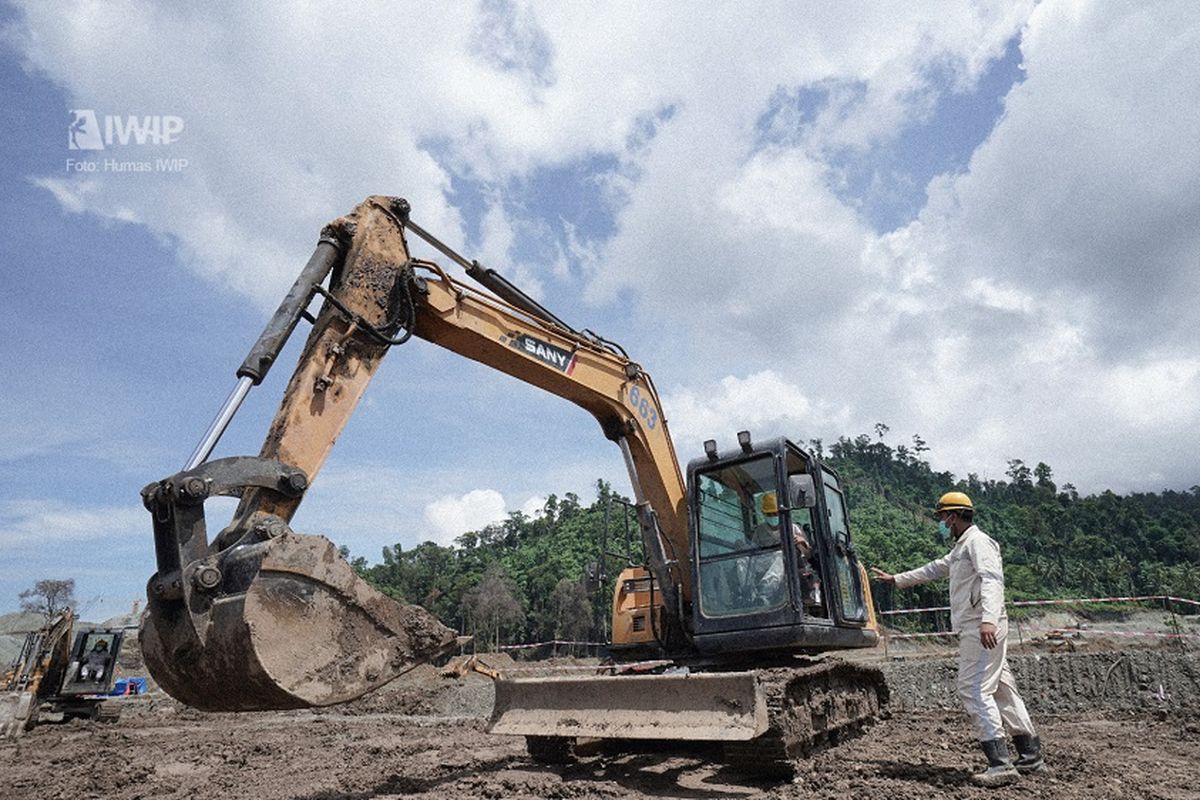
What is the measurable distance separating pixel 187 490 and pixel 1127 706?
11897 millimetres

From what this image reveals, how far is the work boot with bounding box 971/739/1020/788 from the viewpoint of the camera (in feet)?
Answer: 15.4

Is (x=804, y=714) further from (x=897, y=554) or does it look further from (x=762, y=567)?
(x=897, y=554)

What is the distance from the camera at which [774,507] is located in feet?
21.0

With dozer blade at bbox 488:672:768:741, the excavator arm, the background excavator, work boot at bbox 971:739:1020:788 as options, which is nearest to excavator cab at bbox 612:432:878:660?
dozer blade at bbox 488:672:768:741

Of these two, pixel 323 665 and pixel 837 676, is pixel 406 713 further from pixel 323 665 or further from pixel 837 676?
pixel 323 665

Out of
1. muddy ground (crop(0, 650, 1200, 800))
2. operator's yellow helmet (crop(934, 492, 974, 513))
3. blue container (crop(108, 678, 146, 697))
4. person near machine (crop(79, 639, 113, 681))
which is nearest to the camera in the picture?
muddy ground (crop(0, 650, 1200, 800))

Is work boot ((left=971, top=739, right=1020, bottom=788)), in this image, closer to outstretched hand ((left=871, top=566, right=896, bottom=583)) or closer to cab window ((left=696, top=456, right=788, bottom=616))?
outstretched hand ((left=871, top=566, right=896, bottom=583))

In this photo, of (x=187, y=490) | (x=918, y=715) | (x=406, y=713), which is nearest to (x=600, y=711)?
(x=187, y=490)

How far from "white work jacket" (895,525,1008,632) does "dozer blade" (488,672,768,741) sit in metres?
1.56

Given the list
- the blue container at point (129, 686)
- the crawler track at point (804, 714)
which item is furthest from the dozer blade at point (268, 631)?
the blue container at point (129, 686)

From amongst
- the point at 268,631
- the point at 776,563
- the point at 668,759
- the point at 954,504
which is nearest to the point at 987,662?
Answer: the point at 954,504

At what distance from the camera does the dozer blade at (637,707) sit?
16.0 feet

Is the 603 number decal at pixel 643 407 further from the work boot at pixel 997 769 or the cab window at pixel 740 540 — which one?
the work boot at pixel 997 769

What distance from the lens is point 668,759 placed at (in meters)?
6.11
